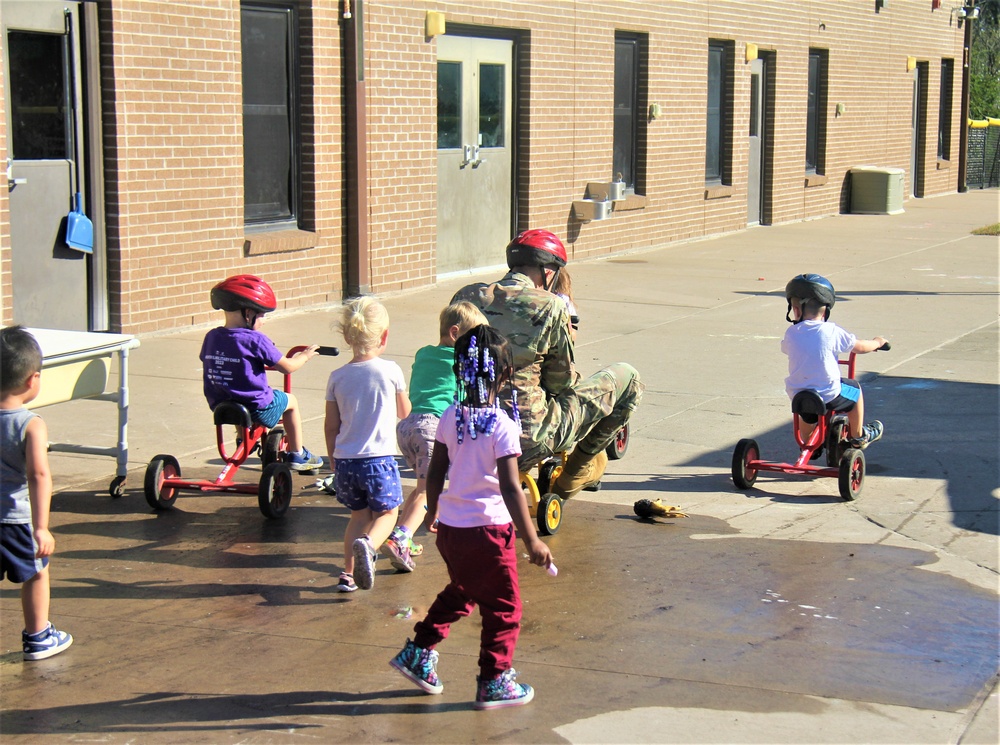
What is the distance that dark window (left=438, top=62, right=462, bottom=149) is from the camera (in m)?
15.5

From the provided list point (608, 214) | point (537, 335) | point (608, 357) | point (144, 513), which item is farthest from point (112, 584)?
point (608, 214)

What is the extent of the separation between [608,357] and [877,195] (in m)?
16.5

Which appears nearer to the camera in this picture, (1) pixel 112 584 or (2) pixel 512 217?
(1) pixel 112 584

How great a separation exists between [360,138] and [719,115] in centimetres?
953

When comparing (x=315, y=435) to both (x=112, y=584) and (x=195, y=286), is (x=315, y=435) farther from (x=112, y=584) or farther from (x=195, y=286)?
(x=195, y=286)

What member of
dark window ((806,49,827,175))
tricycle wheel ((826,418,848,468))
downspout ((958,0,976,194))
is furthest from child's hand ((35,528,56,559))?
downspout ((958,0,976,194))

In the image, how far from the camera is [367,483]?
5754mm

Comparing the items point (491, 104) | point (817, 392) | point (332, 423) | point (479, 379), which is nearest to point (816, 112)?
point (491, 104)

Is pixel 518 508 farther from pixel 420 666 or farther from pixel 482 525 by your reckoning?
pixel 420 666

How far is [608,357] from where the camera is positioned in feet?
36.6

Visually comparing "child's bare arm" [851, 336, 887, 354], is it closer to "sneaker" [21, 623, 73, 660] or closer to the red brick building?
"sneaker" [21, 623, 73, 660]

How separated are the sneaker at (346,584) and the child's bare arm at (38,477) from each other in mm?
1408

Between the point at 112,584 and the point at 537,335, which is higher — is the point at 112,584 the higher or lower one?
the lower one

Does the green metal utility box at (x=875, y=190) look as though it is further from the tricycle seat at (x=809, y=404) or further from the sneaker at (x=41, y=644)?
the sneaker at (x=41, y=644)
